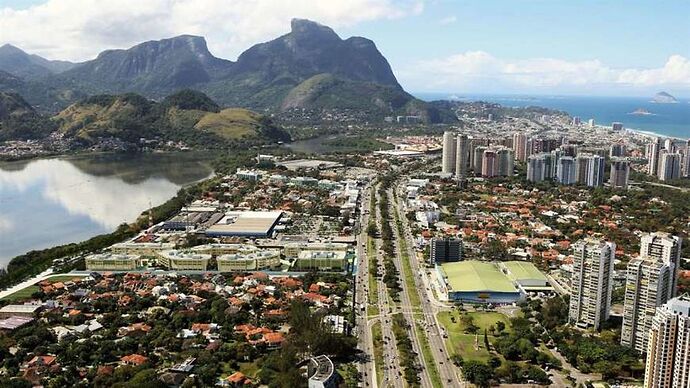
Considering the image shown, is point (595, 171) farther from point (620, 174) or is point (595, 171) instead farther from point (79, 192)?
point (79, 192)

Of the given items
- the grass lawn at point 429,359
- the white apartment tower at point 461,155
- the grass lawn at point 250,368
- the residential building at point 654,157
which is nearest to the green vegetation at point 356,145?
the white apartment tower at point 461,155

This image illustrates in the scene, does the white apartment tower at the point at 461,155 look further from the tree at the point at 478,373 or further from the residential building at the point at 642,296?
the tree at the point at 478,373

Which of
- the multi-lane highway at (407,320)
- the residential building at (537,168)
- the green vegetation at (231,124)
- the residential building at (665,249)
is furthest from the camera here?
the green vegetation at (231,124)

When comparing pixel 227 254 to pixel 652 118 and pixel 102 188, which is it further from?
Result: pixel 652 118

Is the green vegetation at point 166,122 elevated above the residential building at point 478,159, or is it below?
above

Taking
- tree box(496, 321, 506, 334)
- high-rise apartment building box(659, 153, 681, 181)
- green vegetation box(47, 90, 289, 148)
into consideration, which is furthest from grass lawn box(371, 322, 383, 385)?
green vegetation box(47, 90, 289, 148)

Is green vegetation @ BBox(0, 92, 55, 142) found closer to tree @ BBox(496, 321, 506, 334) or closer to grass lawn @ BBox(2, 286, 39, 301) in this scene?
grass lawn @ BBox(2, 286, 39, 301)

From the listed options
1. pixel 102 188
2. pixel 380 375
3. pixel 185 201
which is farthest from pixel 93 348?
pixel 102 188

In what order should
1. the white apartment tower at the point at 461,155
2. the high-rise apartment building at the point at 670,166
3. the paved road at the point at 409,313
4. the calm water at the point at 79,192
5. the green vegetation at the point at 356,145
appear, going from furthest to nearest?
1. the green vegetation at the point at 356,145
2. the white apartment tower at the point at 461,155
3. the high-rise apartment building at the point at 670,166
4. the calm water at the point at 79,192
5. the paved road at the point at 409,313
